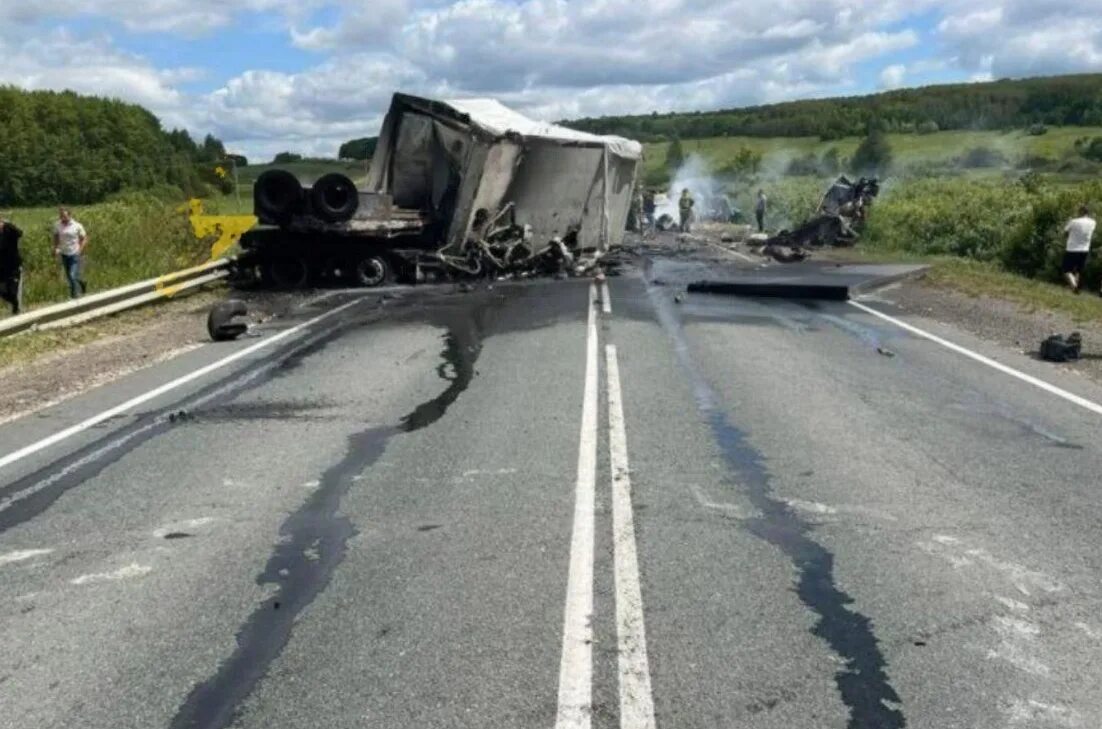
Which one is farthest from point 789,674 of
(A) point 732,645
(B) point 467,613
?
(B) point 467,613

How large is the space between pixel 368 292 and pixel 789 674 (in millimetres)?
16148

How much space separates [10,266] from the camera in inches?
650

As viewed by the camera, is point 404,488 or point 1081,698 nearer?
point 1081,698

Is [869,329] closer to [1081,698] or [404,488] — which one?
[404,488]

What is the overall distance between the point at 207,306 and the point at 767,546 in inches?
574

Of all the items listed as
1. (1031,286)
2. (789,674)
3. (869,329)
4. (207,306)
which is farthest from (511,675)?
(1031,286)

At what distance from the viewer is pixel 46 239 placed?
22.0 metres

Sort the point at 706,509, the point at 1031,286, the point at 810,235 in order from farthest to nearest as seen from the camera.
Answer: the point at 810,235 < the point at 1031,286 < the point at 706,509

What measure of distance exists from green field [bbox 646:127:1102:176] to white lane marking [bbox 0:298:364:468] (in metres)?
58.4

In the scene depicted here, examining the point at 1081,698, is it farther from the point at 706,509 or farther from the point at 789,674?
the point at 706,509

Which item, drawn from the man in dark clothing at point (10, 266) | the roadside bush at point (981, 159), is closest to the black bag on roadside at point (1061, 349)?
the man in dark clothing at point (10, 266)

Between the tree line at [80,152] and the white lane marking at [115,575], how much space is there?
239 feet

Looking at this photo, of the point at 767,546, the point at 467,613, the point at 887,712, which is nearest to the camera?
the point at 887,712

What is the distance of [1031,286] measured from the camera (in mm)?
21906
